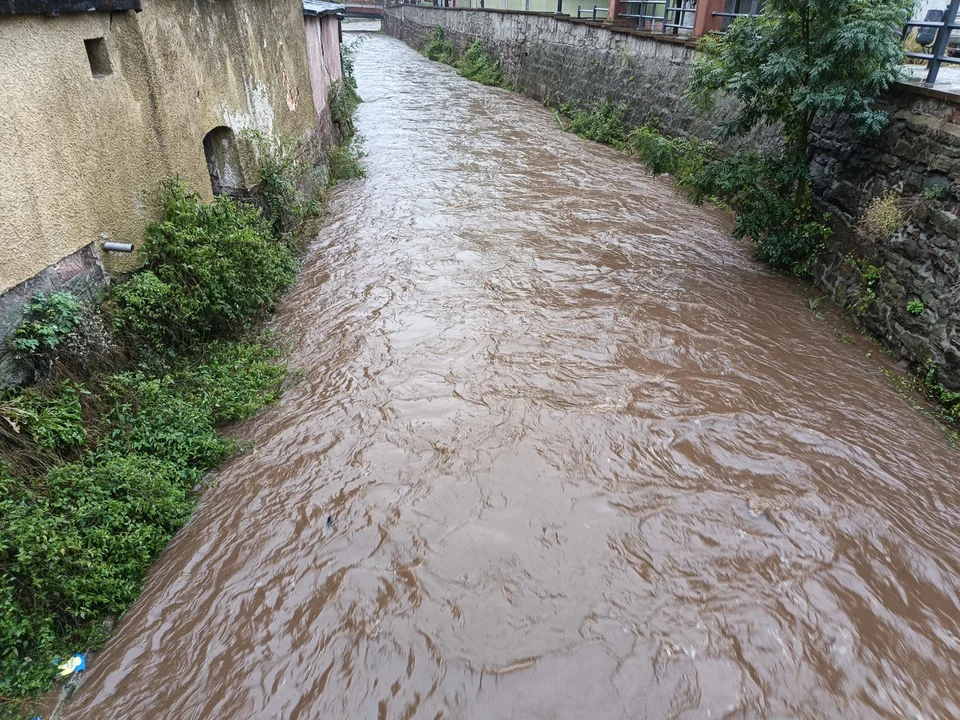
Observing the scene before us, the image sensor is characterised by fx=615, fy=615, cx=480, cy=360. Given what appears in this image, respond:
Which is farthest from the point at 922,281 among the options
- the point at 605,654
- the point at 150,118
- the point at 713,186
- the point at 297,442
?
the point at 150,118

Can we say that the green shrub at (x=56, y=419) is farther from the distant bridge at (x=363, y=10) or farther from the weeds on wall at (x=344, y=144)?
the distant bridge at (x=363, y=10)

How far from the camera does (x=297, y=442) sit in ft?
15.2

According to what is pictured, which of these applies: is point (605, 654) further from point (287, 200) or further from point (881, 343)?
point (287, 200)

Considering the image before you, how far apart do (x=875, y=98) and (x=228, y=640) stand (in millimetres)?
7555

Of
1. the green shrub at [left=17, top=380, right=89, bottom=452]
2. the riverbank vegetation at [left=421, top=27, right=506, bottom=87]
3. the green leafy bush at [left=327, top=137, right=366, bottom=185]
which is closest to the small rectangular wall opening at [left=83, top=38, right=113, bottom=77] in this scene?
the green shrub at [left=17, top=380, right=89, bottom=452]

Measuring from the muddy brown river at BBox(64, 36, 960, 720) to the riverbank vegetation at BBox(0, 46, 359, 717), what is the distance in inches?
9.0

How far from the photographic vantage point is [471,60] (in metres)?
24.6

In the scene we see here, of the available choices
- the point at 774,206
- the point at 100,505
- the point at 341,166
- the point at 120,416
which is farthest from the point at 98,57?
the point at 774,206

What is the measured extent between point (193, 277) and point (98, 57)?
1.71 metres

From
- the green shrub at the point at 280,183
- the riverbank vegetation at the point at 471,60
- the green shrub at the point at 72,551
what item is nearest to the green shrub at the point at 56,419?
the green shrub at the point at 72,551

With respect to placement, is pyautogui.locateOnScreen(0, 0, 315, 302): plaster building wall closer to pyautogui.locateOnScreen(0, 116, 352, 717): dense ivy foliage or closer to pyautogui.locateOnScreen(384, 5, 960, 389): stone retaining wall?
pyautogui.locateOnScreen(0, 116, 352, 717): dense ivy foliage

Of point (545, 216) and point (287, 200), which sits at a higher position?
point (287, 200)

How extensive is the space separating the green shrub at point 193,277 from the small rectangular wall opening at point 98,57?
1001mm

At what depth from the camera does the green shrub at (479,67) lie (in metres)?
22.2
